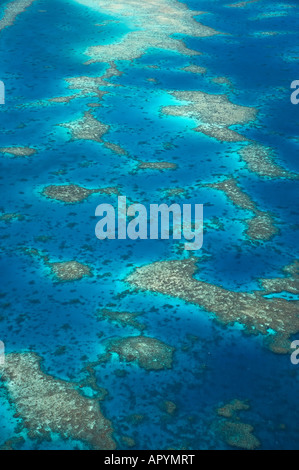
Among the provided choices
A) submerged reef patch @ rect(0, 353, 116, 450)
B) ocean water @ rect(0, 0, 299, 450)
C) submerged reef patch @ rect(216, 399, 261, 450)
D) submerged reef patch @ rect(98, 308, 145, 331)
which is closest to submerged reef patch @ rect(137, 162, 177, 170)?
ocean water @ rect(0, 0, 299, 450)

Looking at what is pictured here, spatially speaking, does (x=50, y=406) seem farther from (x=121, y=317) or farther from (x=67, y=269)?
(x=67, y=269)

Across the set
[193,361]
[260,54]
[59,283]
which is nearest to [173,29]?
[260,54]

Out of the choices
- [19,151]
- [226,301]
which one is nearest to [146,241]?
[226,301]

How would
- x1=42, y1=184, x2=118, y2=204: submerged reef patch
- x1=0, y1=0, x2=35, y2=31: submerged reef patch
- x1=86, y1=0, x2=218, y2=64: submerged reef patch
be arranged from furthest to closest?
x1=0, y1=0, x2=35, y2=31: submerged reef patch, x1=86, y1=0, x2=218, y2=64: submerged reef patch, x1=42, y1=184, x2=118, y2=204: submerged reef patch

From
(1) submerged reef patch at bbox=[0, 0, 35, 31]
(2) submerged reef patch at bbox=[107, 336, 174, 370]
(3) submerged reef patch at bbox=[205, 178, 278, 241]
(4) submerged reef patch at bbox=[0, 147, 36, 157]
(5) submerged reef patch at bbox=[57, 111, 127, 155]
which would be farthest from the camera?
(1) submerged reef patch at bbox=[0, 0, 35, 31]

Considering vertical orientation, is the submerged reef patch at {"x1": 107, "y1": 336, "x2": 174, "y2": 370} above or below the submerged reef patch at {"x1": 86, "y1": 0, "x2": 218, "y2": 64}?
below

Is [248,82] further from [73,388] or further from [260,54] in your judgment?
[73,388]

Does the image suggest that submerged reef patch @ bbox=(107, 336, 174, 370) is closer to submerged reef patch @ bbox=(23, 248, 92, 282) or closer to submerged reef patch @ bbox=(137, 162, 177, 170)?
submerged reef patch @ bbox=(23, 248, 92, 282)

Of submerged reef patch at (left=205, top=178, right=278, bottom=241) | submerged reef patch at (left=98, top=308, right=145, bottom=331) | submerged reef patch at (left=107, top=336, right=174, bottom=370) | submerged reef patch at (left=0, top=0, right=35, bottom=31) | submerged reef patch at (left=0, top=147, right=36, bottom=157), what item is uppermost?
submerged reef patch at (left=0, top=0, right=35, bottom=31)
